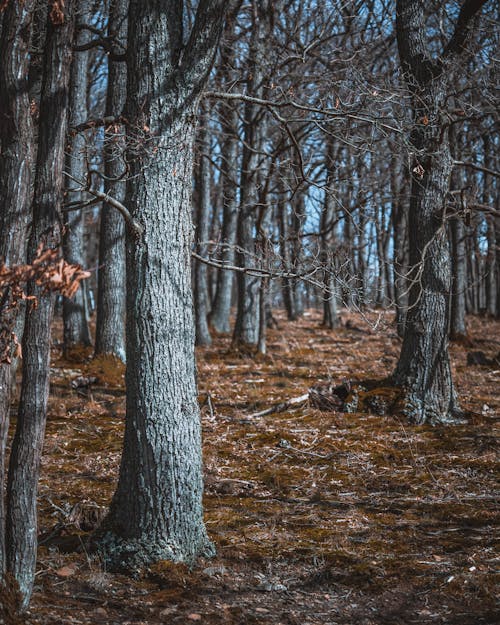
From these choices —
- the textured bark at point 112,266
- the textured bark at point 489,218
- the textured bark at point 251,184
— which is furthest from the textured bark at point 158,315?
the textured bark at point 489,218

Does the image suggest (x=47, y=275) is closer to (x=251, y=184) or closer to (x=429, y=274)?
(x=429, y=274)

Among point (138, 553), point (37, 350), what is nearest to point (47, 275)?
point (37, 350)

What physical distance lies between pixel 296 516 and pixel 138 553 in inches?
69.2

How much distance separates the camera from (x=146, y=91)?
500cm

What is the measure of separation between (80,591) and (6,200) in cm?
277

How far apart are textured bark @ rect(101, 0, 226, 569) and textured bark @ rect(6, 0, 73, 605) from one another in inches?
33.9

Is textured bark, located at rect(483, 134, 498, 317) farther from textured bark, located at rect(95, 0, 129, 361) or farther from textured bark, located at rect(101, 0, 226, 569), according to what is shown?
textured bark, located at rect(101, 0, 226, 569)

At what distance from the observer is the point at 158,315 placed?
5.00m

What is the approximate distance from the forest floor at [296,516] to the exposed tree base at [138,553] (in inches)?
3.3

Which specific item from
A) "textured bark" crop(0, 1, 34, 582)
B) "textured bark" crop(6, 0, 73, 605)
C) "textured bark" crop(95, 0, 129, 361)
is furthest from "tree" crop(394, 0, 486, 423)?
"textured bark" crop(0, 1, 34, 582)

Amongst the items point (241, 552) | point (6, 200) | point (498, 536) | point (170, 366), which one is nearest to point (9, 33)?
point (6, 200)

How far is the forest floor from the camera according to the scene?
4.56 meters

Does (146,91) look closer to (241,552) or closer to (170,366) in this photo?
(170,366)

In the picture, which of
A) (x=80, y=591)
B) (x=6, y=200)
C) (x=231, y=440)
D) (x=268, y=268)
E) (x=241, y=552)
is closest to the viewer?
(x=6, y=200)
